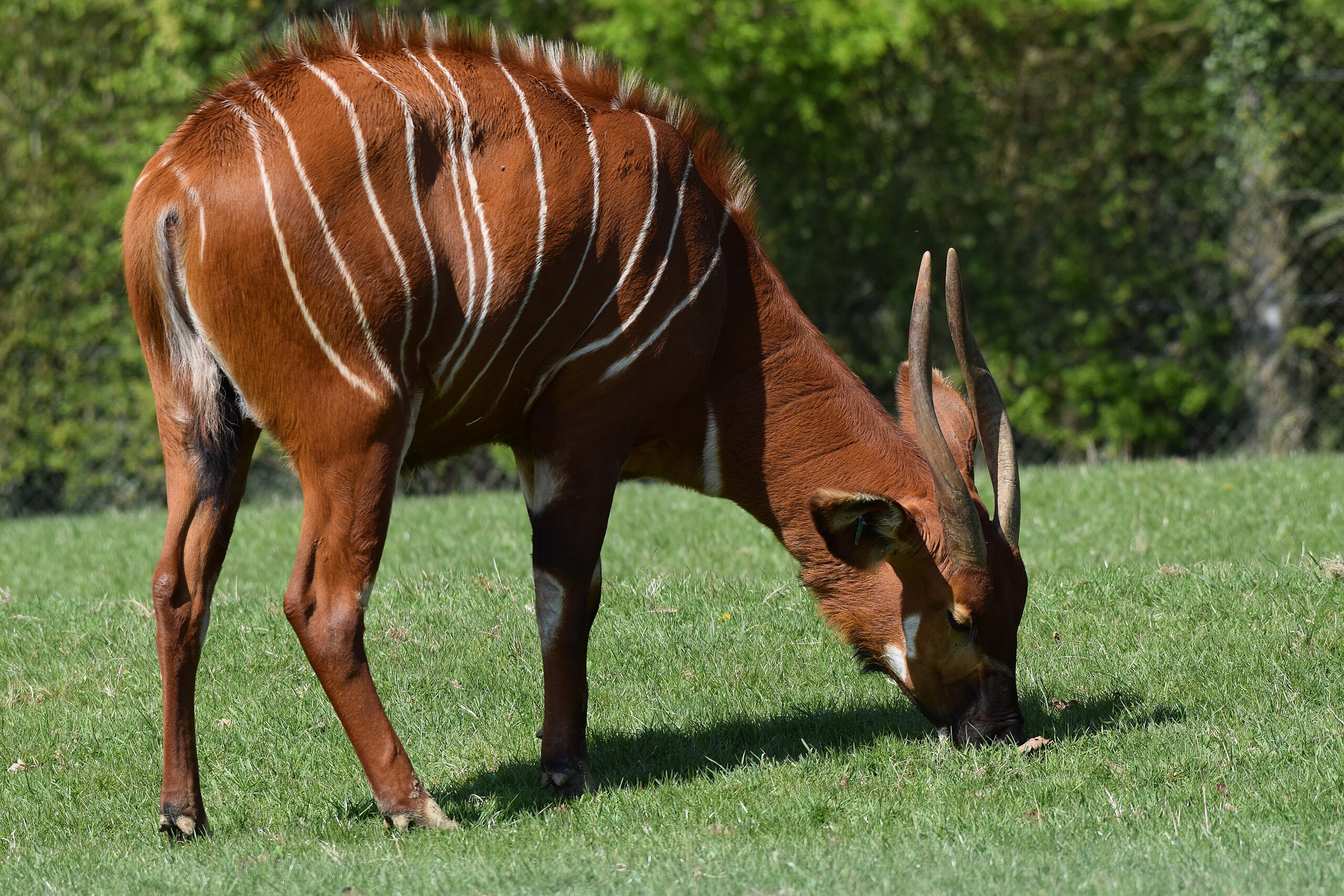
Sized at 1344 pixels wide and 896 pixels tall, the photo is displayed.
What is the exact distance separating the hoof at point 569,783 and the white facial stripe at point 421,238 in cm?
151

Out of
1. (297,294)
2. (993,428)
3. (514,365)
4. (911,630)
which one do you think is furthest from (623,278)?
(911,630)

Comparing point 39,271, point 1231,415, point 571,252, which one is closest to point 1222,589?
point 571,252

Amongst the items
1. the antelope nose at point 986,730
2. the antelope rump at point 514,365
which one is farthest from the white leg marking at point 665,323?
the antelope nose at point 986,730

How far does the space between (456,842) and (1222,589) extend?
3.87 m

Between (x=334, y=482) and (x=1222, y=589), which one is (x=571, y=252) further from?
(x=1222, y=589)

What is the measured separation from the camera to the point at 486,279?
178 inches

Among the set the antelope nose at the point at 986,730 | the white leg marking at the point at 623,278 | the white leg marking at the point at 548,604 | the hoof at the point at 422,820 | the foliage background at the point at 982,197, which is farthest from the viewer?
the foliage background at the point at 982,197

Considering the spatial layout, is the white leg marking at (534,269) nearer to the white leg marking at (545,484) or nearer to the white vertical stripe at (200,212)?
the white leg marking at (545,484)

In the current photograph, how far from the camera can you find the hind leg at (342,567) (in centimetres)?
436

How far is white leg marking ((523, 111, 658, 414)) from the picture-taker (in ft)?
15.6

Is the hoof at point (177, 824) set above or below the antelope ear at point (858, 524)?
below

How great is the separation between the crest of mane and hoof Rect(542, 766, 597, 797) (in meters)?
1.98

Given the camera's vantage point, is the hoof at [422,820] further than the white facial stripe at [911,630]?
No

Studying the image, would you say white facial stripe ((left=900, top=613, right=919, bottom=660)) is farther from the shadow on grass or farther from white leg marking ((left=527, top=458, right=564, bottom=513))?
white leg marking ((left=527, top=458, right=564, bottom=513))
